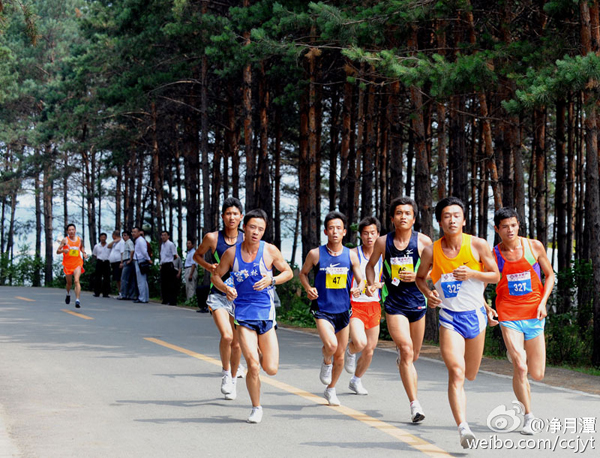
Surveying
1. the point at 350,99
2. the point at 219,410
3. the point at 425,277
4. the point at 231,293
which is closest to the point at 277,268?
the point at 231,293

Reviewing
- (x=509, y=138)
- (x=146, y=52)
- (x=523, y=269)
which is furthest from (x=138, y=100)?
(x=523, y=269)

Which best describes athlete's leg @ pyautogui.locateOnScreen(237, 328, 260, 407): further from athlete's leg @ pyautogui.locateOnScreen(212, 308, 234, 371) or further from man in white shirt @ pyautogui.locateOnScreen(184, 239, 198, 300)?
man in white shirt @ pyautogui.locateOnScreen(184, 239, 198, 300)

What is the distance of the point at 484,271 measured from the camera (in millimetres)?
7492

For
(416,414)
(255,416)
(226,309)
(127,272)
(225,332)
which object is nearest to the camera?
(416,414)

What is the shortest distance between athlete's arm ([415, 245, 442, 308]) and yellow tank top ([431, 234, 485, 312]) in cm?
8

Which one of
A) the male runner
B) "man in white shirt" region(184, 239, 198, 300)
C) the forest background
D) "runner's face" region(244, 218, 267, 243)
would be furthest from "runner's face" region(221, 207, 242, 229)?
"man in white shirt" region(184, 239, 198, 300)

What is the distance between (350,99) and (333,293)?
21.2 m

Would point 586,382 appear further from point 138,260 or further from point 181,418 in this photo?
point 138,260

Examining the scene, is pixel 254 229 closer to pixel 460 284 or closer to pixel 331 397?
pixel 460 284

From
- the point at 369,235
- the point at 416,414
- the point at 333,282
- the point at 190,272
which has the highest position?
the point at 369,235

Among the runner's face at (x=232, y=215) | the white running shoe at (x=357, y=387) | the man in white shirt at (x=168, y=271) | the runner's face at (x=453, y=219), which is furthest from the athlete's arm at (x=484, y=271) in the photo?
the man in white shirt at (x=168, y=271)

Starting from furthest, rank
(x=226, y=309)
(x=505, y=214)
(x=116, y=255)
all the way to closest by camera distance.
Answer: (x=116, y=255)
(x=226, y=309)
(x=505, y=214)

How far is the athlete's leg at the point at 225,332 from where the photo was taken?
9875mm

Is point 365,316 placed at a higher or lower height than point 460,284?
lower
